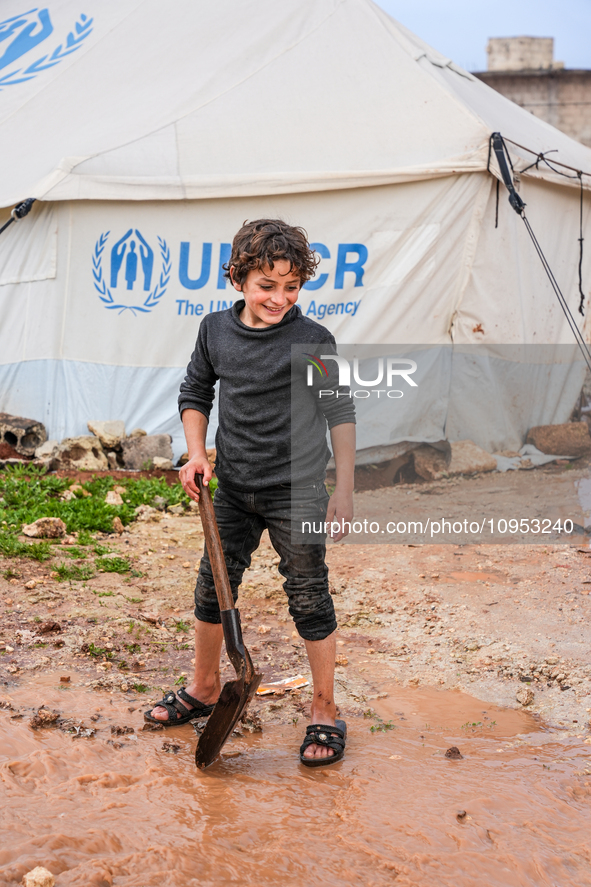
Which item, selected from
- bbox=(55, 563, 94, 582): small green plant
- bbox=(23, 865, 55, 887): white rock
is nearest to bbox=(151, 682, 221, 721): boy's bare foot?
bbox=(23, 865, 55, 887): white rock

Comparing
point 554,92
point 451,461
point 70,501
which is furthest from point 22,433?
point 554,92

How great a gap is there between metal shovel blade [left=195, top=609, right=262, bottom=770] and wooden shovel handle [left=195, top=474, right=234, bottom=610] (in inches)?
3.0

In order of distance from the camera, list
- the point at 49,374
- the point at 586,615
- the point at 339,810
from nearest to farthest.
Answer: the point at 339,810 → the point at 586,615 → the point at 49,374

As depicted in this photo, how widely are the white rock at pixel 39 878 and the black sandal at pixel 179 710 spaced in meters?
0.70

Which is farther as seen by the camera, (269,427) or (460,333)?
(460,333)

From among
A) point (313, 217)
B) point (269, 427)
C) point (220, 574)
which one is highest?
point (313, 217)

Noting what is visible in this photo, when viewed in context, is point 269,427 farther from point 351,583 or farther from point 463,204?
point 463,204

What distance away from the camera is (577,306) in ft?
21.6

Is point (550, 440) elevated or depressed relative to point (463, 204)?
depressed

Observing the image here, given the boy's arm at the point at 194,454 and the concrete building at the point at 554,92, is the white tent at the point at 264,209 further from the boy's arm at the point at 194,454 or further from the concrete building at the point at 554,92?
the concrete building at the point at 554,92

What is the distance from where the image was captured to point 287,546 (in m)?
2.01

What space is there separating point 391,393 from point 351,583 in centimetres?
253

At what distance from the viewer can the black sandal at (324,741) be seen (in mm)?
1919

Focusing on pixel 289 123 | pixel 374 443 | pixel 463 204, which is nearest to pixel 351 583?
pixel 374 443
